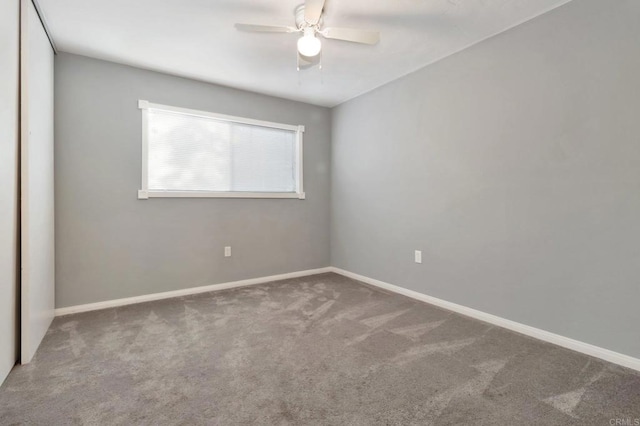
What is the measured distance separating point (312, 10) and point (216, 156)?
2103mm

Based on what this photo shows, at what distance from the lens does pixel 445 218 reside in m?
2.92

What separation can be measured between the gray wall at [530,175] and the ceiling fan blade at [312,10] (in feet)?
5.11

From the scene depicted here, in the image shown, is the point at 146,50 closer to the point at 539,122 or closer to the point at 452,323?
the point at 539,122

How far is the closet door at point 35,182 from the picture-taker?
189cm

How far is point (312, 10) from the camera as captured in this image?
1852 mm

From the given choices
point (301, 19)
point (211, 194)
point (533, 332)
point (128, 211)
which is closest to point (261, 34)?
point (301, 19)

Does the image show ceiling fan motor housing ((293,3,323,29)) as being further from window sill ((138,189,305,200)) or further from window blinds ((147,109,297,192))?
window sill ((138,189,305,200))

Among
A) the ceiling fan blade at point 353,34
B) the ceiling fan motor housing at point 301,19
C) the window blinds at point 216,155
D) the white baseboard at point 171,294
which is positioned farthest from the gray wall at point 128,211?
the ceiling fan blade at point 353,34

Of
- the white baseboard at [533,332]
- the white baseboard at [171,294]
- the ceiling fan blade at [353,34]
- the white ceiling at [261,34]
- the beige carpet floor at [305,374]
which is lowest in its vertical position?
the beige carpet floor at [305,374]

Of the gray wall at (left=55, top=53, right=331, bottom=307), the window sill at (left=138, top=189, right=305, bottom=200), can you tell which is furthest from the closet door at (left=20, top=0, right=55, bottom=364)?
the window sill at (left=138, top=189, right=305, bottom=200)

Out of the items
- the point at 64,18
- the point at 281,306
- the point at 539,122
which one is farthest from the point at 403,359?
the point at 64,18

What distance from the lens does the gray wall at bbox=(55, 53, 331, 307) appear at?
2736 millimetres

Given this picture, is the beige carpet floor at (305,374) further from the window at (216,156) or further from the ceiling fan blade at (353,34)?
the ceiling fan blade at (353,34)

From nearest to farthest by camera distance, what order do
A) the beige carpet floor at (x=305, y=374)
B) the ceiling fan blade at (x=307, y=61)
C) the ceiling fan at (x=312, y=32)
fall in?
the beige carpet floor at (x=305, y=374)
the ceiling fan at (x=312, y=32)
the ceiling fan blade at (x=307, y=61)
